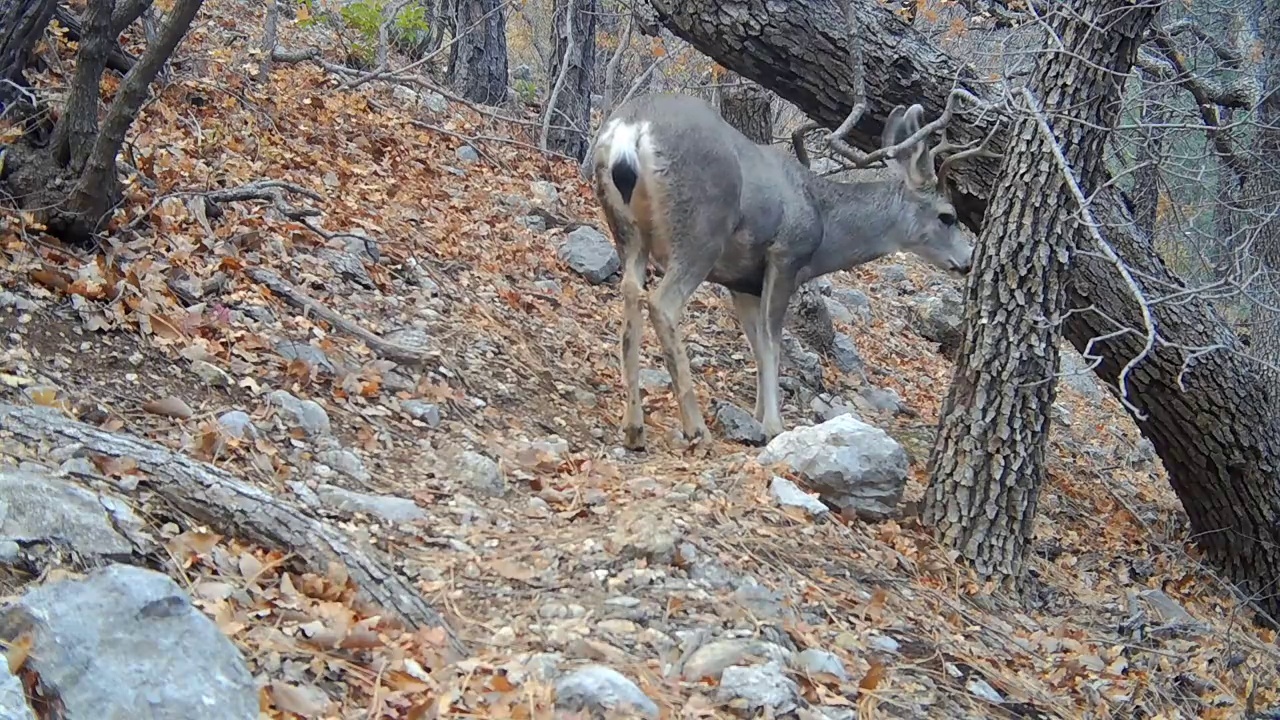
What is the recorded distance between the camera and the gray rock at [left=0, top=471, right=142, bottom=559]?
11.6 ft

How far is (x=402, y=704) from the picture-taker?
3562 millimetres

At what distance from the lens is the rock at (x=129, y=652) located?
2945 mm

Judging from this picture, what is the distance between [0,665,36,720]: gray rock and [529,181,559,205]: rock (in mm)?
7520

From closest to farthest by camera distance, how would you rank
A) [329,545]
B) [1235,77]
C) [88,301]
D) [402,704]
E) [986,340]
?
[402,704]
[329,545]
[88,301]
[986,340]
[1235,77]

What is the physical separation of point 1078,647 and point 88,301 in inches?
191

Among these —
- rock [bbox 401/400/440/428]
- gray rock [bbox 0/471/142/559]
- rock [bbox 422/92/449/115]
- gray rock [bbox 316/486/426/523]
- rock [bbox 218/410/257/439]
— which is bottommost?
gray rock [bbox 316/486/426/523]

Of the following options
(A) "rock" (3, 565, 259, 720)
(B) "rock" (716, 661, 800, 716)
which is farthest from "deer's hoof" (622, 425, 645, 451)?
(A) "rock" (3, 565, 259, 720)

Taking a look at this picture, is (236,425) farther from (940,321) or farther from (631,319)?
(940,321)

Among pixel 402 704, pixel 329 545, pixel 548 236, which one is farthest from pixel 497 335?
pixel 402 704

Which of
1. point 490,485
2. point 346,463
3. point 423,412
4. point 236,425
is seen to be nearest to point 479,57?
point 423,412

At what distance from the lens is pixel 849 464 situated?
6.23 meters

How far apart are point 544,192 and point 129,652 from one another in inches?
290

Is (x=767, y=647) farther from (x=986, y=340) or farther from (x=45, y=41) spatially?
(x=45, y=41)

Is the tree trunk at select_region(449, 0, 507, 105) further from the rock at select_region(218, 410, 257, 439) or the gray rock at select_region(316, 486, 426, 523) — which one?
the gray rock at select_region(316, 486, 426, 523)
